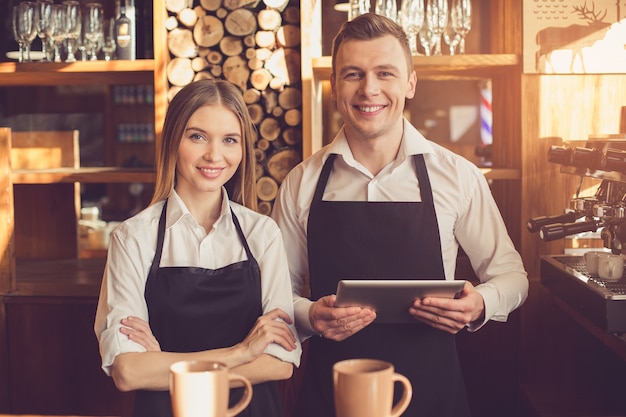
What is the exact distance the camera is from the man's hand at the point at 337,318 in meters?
1.75

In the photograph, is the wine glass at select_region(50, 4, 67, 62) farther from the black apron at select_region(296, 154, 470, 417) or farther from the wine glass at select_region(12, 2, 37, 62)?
the black apron at select_region(296, 154, 470, 417)

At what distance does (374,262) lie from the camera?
203 centimetres

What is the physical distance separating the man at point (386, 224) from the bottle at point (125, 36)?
Answer: 119 centimetres

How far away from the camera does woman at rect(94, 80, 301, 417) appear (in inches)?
63.7

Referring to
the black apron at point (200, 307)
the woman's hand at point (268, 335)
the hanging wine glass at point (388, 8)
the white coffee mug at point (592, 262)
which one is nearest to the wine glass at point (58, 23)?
the hanging wine glass at point (388, 8)

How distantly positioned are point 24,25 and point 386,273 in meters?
1.87

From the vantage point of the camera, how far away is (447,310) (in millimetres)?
1792

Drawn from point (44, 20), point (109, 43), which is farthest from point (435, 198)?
point (44, 20)

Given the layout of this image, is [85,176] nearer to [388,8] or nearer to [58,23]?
[58,23]

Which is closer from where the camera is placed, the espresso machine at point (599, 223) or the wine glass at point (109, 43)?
the espresso machine at point (599, 223)

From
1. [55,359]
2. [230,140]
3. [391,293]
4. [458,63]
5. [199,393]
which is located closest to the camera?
[199,393]

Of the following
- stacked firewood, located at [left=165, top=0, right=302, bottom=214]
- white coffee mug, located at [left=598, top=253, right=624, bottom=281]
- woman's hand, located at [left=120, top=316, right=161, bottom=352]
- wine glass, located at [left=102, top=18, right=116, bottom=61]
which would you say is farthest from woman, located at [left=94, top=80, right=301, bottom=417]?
wine glass, located at [left=102, top=18, right=116, bottom=61]

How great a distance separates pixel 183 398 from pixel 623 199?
1.40m

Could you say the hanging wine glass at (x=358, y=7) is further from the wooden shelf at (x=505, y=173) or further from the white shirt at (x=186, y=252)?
the white shirt at (x=186, y=252)
